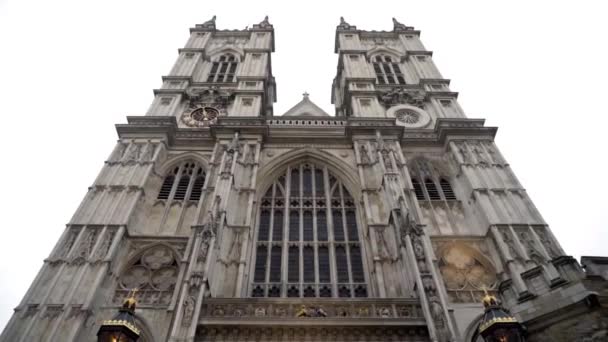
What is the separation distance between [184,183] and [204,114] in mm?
5440

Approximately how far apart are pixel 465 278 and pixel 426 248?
2.77 m

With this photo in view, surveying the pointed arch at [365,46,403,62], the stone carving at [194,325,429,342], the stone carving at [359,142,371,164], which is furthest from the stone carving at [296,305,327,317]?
the pointed arch at [365,46,403,62]

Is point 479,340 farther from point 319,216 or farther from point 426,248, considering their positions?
point 319,216

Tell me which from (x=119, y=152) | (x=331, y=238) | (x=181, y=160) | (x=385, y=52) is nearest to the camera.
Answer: (x=331, y=238)

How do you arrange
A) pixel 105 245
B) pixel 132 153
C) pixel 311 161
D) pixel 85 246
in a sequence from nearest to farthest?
1. pixel 85 246
2. pixel 105 245
3. pixel 132 153
4. pixel 311 161

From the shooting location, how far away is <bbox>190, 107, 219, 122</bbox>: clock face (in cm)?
2208

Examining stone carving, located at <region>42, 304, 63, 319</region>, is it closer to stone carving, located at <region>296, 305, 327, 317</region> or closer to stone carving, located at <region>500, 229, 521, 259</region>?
stone carving, located at <region>296, 305, 327, 317</region>

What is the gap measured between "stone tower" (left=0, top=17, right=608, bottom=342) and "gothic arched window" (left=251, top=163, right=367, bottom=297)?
0.07 meters

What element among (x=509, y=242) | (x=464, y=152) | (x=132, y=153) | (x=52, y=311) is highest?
(x=464, y=152)

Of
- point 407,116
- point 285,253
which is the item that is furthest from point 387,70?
point 285,253

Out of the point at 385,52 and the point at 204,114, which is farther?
the point at 385,52

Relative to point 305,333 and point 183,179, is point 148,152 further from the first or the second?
point 305,333

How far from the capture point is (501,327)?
679 centimetres

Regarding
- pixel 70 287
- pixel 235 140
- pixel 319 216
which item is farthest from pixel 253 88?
pixel 70 287
